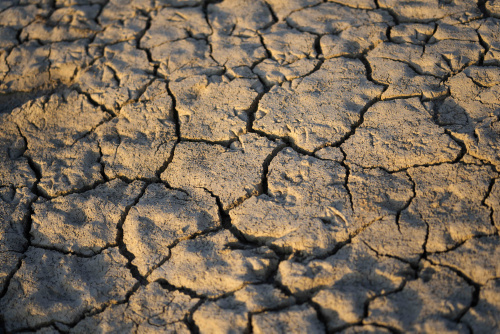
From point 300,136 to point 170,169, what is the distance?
82 centimetres

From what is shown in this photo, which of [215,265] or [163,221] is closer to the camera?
[215,265]

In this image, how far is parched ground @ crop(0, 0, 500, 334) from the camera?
172 cm

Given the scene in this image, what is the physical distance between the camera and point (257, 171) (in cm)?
216

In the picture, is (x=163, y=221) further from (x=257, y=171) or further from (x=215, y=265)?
(x=257, y=171)

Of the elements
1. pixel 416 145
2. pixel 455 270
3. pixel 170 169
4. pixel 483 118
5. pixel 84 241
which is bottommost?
pixel 84 241

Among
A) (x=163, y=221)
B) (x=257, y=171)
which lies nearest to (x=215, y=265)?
(x=163, y=221)

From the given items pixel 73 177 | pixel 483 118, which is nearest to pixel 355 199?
pixel 483 118

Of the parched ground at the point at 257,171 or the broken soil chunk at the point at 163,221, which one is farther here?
the broken soil chunk at the point at 163,221

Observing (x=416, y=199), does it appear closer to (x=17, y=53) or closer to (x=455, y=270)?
(x=455, y=270)

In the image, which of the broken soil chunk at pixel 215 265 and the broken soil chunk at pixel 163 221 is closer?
the broken soil chunk at pixel 215 265

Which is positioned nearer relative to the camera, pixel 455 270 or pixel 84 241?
pixel 455 270

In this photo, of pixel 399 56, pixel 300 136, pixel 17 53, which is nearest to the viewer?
pixel 300 136

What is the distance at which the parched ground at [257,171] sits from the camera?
5.65 ft

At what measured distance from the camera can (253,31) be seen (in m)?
2.93
